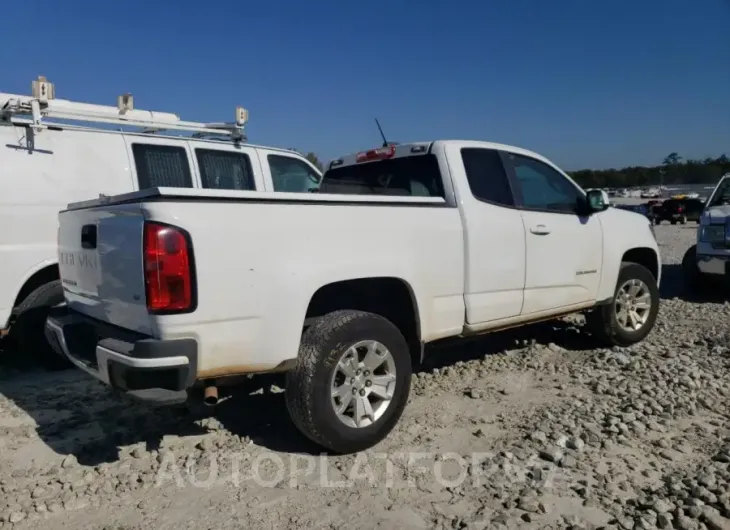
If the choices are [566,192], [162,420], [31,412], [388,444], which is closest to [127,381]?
[162,420]

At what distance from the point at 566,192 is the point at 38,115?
4569 mm

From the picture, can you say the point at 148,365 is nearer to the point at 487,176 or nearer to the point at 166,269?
the point at 166,269

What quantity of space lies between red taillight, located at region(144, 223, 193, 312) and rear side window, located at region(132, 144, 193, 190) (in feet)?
9.61

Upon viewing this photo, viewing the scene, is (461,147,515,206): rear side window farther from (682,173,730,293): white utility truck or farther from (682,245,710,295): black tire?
(682,245,710,295): black tire

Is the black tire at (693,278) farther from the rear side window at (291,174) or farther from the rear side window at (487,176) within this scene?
the rear side window at (291,174)

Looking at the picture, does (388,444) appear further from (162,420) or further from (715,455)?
(715,455)

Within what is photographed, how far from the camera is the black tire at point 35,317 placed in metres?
5.02

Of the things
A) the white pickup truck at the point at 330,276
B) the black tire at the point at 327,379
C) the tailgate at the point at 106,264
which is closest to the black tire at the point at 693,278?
the white pickup truck at the point at 330,276

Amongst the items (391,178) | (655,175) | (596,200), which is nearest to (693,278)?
(596,200)

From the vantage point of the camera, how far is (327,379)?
11.4ft

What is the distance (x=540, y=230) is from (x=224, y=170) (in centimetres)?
346

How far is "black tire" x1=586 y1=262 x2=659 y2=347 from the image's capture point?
18.9 feet

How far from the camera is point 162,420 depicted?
428 cm

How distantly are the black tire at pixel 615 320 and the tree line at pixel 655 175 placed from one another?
6231 cm
